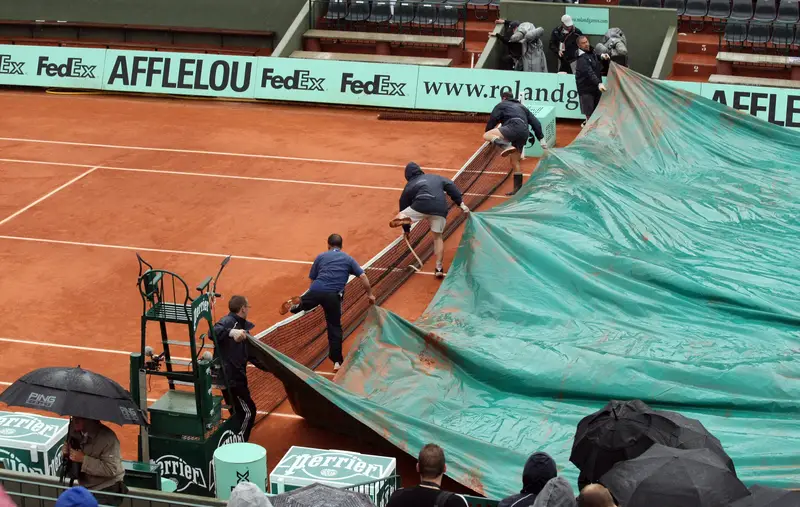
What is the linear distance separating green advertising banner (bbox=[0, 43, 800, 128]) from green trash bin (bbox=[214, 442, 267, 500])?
15616mm

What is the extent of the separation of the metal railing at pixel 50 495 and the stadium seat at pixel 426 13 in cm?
2237

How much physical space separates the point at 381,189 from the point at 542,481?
13.4 meters

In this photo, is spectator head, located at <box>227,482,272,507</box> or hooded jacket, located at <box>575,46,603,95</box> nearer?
spectator head, located at <box>227,482,272,507</box>

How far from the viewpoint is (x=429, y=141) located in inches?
927

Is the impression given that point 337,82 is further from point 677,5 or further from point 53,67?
point 677,5

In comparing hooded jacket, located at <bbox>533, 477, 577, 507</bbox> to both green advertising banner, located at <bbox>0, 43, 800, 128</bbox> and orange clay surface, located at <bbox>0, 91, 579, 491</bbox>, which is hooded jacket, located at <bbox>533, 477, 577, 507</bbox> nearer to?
orange clay surface, located at <bbox>0, 91, 579, 491</bbox>

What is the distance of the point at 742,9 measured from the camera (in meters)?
28.5

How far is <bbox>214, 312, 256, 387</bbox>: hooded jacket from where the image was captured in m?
10.9

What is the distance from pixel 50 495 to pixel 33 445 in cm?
160

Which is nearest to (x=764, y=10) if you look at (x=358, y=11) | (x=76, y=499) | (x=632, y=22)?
(x=632, y=22)

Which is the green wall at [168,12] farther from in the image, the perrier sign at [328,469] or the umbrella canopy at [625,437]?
the umbrella canopy at [625,437]

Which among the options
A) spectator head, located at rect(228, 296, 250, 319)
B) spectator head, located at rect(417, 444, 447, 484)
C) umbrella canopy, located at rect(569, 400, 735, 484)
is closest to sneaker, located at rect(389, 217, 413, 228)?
spectator head, located at rect(228, 296, 250, 319)

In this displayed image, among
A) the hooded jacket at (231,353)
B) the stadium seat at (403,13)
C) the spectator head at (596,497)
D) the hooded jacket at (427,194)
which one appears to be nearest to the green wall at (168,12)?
the stadium seat at (403,13)

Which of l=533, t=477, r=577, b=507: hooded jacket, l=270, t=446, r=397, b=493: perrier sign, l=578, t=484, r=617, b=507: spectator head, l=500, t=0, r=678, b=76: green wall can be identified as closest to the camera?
l=578, t=484, r=617, b=507: spectator head
